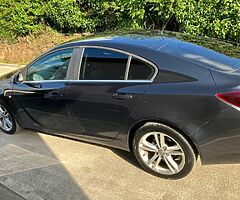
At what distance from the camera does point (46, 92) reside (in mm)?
4105

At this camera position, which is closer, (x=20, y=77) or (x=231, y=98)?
(x=231, y=98)

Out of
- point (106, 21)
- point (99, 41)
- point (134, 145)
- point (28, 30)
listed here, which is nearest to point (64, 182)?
point (134, 145)

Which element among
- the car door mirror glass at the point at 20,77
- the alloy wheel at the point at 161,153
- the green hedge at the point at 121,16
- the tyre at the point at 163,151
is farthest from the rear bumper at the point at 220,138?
the green hedge at the point at 121,16

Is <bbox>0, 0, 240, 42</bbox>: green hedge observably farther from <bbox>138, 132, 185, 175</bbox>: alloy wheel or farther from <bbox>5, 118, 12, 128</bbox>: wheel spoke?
<bbox>5, 118, 12, 128</bbox>: wheel spoke

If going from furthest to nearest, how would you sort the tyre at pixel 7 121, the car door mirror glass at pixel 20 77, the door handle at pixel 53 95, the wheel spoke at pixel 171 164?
the tyre at pixel 7 121, the car door mirror glass at pixel 20 77, the door handle at pixel 53 95, the wheel spoke at pixel 171 164

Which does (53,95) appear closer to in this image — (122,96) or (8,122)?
(122,96)

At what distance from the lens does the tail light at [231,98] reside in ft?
9.37

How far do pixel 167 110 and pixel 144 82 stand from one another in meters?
0.39

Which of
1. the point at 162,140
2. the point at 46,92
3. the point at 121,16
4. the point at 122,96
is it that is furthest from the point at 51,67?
the point at 121,16

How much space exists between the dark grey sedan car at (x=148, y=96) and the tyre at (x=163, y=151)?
0.01 meters

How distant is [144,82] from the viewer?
332cm

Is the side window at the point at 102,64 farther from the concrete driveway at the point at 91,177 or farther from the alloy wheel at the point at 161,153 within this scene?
the concrete driveway at the point at 91,177

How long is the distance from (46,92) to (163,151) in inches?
66.7

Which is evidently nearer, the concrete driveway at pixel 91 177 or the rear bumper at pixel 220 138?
the rear bumper at pixel 220 138
